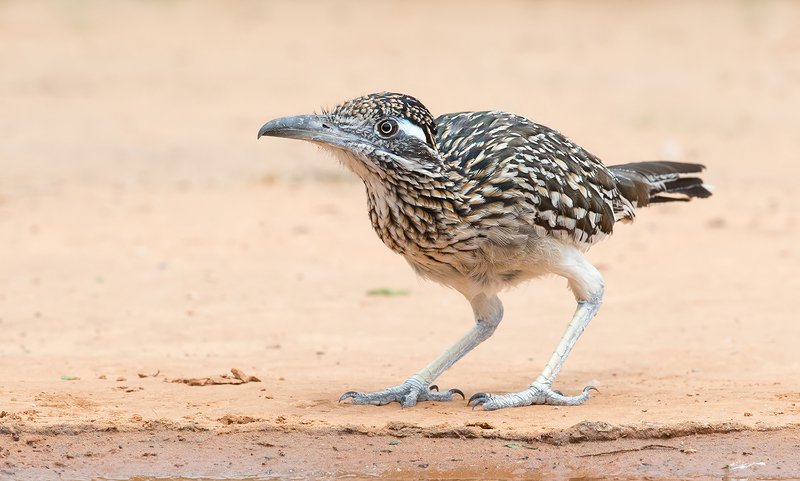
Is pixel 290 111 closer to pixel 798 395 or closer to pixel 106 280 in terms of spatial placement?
pixel 106 280

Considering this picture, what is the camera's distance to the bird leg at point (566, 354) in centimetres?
782

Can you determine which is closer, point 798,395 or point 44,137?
point 798,395

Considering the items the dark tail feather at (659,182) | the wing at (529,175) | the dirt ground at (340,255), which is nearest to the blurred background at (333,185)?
the dirt ground at (340,255)

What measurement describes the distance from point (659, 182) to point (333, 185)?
8542 mm

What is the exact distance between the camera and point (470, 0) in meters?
29.8

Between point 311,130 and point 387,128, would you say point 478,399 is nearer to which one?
point 387,128

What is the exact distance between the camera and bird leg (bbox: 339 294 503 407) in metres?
7.97

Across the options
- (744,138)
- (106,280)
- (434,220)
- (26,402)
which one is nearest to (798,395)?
(434,220)

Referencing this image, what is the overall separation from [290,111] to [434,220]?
1432 cm

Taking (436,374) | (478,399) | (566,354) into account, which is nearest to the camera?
(478,399)

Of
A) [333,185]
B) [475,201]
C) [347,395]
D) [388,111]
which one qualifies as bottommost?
[347,395]

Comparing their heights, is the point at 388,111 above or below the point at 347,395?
above

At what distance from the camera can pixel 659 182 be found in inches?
354

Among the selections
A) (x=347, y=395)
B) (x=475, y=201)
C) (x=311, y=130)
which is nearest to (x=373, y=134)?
(x=311, y=130)
